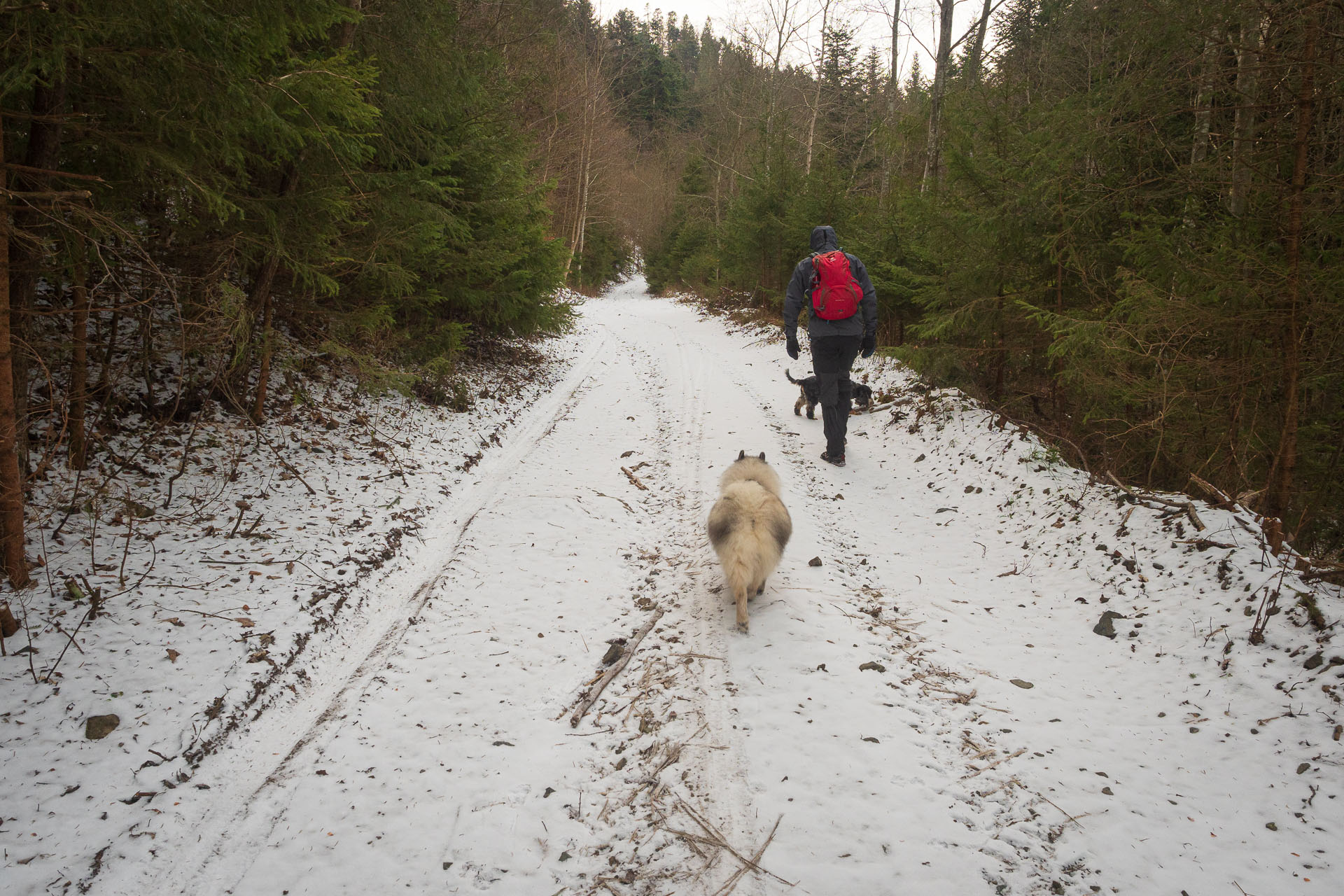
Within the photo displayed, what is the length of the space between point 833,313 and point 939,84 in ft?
30.4

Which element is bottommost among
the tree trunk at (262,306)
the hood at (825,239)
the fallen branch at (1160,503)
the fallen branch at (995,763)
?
the fallen branch at (995,763)

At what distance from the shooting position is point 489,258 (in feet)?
32.6

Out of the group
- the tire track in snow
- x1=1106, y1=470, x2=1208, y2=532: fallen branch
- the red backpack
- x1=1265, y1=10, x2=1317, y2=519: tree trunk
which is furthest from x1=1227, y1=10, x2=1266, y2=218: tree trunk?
the tire track in snow

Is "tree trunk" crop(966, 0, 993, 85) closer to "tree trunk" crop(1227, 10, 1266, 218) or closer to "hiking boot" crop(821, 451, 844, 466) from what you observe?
"tree trunk" crop(1227, 10, 1266, 218)

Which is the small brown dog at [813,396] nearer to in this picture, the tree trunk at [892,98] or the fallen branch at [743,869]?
the tree trunk at [892,98]

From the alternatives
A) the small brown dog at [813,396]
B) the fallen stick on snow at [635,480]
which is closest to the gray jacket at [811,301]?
the small brown dog at [813,396]

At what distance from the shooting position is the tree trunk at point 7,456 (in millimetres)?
3141

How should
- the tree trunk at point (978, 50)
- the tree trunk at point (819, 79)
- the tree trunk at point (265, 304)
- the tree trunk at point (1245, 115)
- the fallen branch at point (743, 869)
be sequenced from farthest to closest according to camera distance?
1. the tree trunk at point (819, 79)
2. the tree trunk at point (978, 50)
3. the tree trunk at point (265, 304)
4. the tree trunk at point (1245, 115)
5. the fallen branch at point (743, 869)

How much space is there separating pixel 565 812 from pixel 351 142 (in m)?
5.94

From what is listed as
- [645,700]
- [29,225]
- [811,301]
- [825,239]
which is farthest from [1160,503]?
[29,225]

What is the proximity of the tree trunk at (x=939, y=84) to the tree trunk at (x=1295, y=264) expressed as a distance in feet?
29.2

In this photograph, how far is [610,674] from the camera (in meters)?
3.89

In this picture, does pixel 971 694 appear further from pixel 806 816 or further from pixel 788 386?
pixel 788 386

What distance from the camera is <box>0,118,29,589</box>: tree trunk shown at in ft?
10.3
